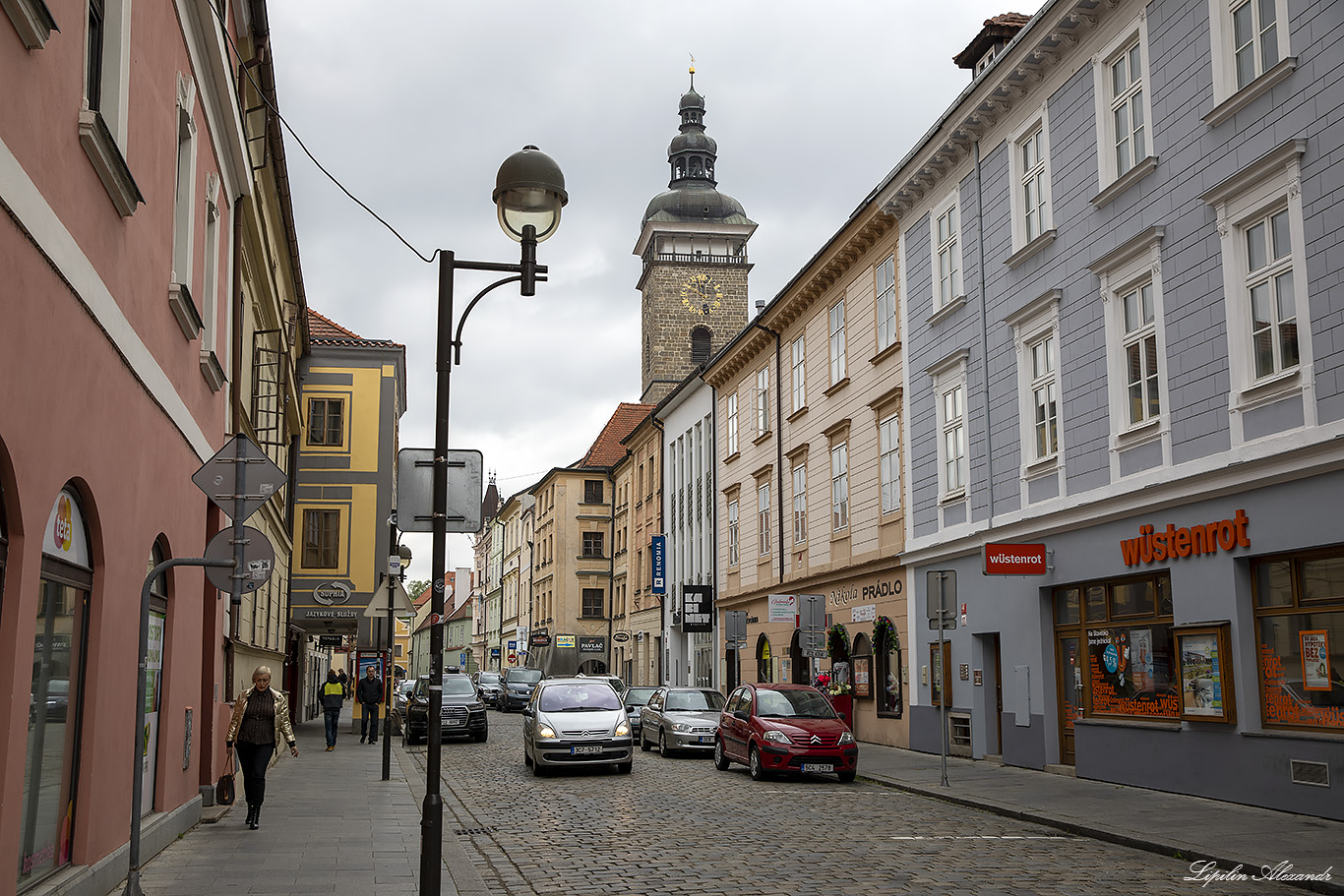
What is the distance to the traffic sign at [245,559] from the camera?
28.0ft

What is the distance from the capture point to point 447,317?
31.4ft

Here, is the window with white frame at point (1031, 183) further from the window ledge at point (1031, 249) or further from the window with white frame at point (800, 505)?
the window with white frame at point (800, 505)

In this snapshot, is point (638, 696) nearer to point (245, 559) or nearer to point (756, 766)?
point (756, 766)

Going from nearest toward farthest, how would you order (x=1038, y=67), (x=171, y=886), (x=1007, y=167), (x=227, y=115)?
(x=171, y=886), (x=227, y=115), (x=1038, y=67), (x=1007, y=167)

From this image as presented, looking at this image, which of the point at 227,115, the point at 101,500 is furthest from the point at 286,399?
the point at 101,500

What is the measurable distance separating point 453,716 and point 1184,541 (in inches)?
828

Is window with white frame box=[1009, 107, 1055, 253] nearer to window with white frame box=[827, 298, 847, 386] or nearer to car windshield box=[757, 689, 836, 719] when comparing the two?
car windshield box=[757, 689, 836, 719]

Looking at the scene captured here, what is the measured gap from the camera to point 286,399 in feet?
93.5

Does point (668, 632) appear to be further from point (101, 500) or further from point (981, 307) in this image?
point (101, 500)

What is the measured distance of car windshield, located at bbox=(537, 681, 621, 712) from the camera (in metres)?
22.6

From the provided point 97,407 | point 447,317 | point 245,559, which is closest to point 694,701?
point 447,317

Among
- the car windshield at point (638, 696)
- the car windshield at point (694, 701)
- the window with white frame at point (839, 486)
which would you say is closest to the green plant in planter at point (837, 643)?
the window with white frame at point (839, 486)

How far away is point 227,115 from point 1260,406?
12.7 meters

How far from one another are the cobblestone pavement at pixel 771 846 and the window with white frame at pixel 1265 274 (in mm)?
5844
